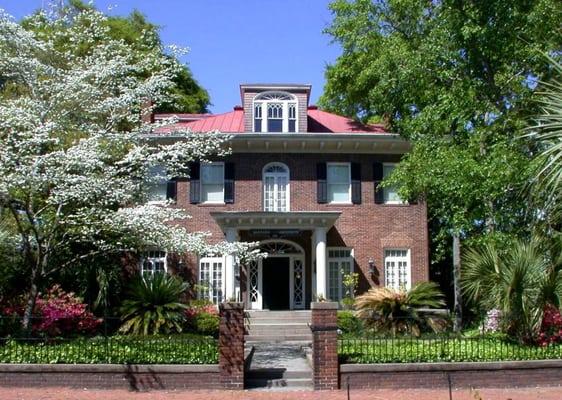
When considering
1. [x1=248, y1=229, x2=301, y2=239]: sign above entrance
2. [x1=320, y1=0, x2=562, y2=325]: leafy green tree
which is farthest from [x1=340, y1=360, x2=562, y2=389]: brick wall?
[x1=248, y1=229, x2=301, y2=239]: sign above entrance

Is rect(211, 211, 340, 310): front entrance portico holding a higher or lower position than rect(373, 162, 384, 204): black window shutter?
lower

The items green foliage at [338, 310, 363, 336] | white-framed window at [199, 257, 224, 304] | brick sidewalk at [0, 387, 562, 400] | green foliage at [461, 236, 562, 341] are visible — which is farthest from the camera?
white-framed window at [199, 257, 224, 304]

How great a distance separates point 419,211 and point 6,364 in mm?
16892

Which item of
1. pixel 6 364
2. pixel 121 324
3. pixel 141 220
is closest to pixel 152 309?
pixel 121 324

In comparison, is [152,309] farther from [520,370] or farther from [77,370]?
[520,370]

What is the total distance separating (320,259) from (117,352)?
11137mm

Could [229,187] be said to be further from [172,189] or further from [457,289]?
[457,289]

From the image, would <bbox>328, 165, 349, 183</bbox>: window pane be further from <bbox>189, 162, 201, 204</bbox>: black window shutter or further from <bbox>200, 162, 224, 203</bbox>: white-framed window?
<bbox>189, 162, 201, 204</bbox>: black window shutter

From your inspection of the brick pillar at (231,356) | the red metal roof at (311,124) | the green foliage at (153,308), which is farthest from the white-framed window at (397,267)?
the brick pillar at (231,356)

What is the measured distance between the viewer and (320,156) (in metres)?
25.7

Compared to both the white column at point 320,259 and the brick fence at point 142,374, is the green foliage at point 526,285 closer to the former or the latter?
the brick fence at point 142,374

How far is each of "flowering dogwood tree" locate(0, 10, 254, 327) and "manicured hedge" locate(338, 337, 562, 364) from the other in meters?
4.09

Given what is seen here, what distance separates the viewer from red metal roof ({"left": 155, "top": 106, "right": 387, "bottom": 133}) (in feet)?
86.4

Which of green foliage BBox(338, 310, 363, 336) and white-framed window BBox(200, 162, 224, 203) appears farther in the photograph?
white-framed window BBox(200, 162, 224, 203)
